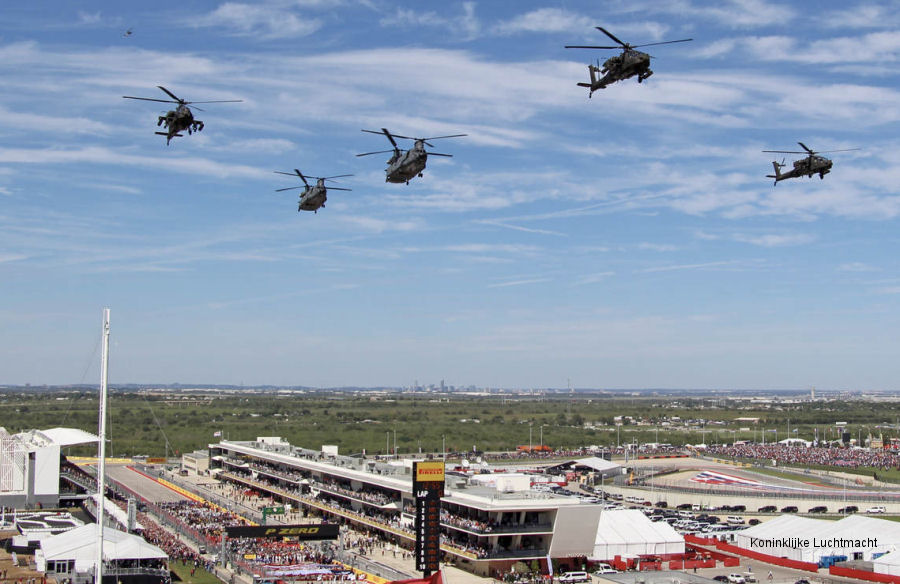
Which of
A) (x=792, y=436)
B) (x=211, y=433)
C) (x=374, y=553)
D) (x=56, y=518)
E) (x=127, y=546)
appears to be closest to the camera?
(x=127, y=546)

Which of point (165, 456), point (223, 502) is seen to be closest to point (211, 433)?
point (165, 456)

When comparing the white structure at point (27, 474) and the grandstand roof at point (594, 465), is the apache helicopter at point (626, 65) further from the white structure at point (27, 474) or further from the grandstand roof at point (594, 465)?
the grandstand roof at point (594, 465)

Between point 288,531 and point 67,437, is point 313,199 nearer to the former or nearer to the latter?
point 288,531

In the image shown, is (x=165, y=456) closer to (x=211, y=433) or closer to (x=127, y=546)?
(x=211, y=433)

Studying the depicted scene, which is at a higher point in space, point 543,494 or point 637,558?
point 543,494

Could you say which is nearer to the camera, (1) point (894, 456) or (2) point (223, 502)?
(2) point (223, 502)

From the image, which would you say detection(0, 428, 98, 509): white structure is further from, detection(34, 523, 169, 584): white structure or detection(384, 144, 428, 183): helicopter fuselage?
detection(384, 144, 428, 183): helicopter fuselage

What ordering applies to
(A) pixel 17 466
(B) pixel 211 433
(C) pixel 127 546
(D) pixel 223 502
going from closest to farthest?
(C) pixel 127 546 → (A) pixel 17 466 → (D) pixel 223 502 → (B) pixel 211 433
